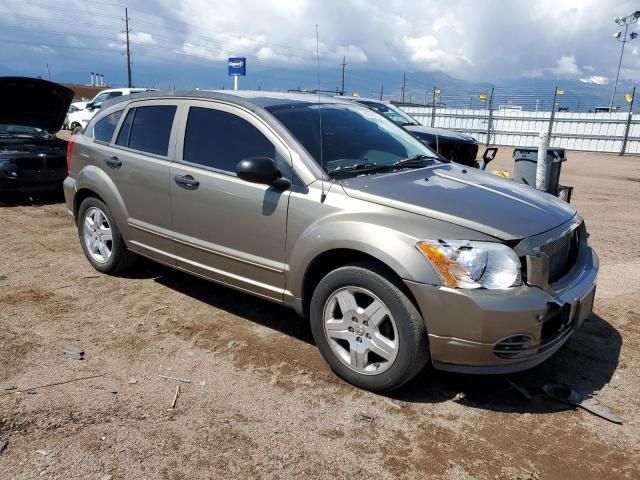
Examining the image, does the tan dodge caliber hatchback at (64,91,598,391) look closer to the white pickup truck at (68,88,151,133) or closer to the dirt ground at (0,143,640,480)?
the dirt ground at (0,143,640,480)

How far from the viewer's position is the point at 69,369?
3.39 m

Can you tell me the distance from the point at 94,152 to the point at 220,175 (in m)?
1.81

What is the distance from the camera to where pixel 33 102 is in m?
8.18

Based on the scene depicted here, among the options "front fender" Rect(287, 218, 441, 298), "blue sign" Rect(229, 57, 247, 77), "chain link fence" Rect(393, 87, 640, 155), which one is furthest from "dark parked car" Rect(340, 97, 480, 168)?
"chain link fence" Rect(393, 87, 640, 155)

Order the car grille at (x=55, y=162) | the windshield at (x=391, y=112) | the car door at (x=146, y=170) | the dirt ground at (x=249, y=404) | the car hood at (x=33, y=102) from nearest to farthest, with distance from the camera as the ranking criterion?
1. the dirt ground at (x=249, y=404)
2. the car door at (x=146, y=170)
3. the car hood at (x=33, y=102)
4. the car grille at (x=55, y=162)
5. the windshield at (x=391, y=112)

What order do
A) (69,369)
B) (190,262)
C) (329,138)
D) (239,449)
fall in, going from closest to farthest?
(239,449) < (69,369) < (329,138) < (190,262)

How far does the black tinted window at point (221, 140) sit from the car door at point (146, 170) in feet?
0.78

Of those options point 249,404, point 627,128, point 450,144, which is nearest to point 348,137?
point 249,404

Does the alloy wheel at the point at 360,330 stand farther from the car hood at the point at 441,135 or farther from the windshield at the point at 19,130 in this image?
the windshield at the point at 19,130

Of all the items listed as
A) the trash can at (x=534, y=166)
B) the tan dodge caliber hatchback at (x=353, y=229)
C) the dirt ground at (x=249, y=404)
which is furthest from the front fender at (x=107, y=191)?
the trash can at (x=534, y=166)

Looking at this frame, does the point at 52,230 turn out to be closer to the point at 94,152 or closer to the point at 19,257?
the point at 19,257

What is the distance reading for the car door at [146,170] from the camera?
421cm

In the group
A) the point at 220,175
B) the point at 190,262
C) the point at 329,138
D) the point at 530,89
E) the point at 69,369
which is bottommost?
the point at 69,369

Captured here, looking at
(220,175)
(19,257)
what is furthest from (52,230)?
(220,175)
